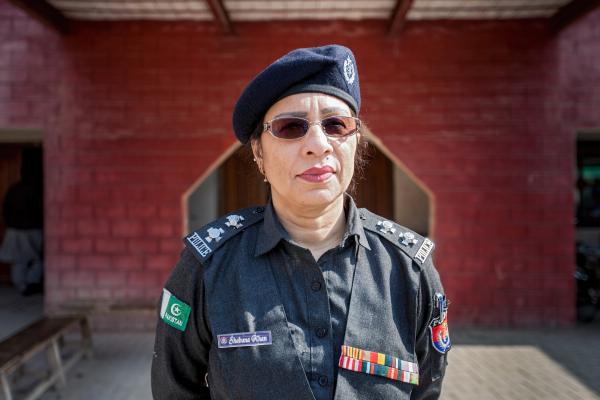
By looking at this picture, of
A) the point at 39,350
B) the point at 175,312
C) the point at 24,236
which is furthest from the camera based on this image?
the point at 24,236

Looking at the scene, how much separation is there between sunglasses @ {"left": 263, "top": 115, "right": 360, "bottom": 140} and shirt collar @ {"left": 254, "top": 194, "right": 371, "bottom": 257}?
0.25 m

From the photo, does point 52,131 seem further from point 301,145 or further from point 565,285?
point 565,285

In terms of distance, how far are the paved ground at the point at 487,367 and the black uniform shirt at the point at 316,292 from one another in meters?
3.06

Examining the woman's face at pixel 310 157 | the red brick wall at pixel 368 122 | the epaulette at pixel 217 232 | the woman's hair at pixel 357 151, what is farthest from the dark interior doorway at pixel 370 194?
the woman's face at pixel 310 157

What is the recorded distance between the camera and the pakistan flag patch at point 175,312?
1.34 metres

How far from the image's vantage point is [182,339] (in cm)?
137

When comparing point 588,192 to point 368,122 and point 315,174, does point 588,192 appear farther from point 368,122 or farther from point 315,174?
point 315,174

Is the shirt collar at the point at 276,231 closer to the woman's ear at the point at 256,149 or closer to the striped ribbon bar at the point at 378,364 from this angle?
the woman's ear at the point at 256,149

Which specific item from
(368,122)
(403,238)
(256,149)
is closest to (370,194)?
(368,122)

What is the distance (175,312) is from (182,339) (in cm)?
8

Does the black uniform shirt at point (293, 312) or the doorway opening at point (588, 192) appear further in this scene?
the doorway opening at point (588, 192)

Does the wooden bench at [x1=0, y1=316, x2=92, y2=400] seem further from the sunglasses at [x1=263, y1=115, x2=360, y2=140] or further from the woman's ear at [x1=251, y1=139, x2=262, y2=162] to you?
the sunglasses at [x1=263, y1=115, x2=360, y2=140]

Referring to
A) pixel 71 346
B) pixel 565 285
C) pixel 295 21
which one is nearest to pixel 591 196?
pixel 565 285

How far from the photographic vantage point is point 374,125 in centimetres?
573
